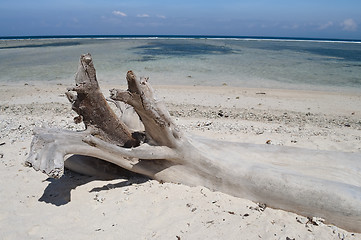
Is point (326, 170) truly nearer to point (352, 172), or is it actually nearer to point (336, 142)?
point (352, 172)

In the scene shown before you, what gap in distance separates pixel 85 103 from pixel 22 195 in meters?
1.39

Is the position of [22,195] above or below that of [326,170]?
below

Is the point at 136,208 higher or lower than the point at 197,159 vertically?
lower

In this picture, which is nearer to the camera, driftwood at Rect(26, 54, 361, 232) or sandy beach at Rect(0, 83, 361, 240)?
sandy beach at Rect(0, 83, 361, 240)

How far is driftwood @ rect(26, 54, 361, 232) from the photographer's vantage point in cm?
299

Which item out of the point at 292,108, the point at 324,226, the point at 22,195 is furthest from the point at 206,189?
the point at 292,108

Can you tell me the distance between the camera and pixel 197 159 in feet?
11.5

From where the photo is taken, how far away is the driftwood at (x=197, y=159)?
299 cm

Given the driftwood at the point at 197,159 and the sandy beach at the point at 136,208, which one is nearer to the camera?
the sandy beach at the point at 136,208

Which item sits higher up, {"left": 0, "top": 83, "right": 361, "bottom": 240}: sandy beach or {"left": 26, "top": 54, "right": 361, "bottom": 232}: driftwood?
{"left": 26, "top": 54, "right": 361, "bottom": 232}: driftwood

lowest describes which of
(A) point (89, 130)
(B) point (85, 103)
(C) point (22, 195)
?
(C) point (22, 195)

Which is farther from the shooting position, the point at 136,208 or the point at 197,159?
the point at 197,159

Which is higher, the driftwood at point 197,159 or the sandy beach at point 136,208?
the driftwood at point 197,159

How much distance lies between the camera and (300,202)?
10.0 ft
